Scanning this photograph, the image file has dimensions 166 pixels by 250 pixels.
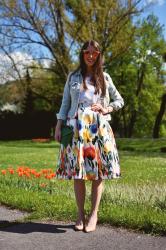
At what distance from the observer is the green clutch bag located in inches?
217

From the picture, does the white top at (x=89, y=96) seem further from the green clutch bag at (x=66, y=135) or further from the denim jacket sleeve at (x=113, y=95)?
the green clutch bag at (x=66, y=135)

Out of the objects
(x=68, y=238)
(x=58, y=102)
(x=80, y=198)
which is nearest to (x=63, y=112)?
(x=80, y=198)

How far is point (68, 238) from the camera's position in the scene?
17.0 ft

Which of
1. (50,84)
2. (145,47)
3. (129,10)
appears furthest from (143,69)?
(129,10)

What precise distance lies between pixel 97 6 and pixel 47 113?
41.1 feet

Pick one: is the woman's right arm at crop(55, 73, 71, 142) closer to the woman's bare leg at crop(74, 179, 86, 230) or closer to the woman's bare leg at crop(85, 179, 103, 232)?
the woman's bare leg at crop(74, 179, 86, 230)

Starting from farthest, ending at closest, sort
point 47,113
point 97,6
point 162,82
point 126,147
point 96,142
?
1. point 162,82
2. point 47,113
3. point 97,6
4. point 126,147
5. point 96,142

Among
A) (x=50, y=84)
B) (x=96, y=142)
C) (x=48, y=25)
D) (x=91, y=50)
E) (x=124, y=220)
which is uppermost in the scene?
(x=48, y=25)

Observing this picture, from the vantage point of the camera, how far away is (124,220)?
18.5 feet

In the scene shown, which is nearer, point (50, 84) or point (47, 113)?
point (47, 113)

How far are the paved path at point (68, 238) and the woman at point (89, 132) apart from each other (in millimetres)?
203

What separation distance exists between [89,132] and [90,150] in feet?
0.64

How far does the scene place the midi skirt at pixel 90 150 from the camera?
5406mm

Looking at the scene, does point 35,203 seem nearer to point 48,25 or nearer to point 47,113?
point 48,25
